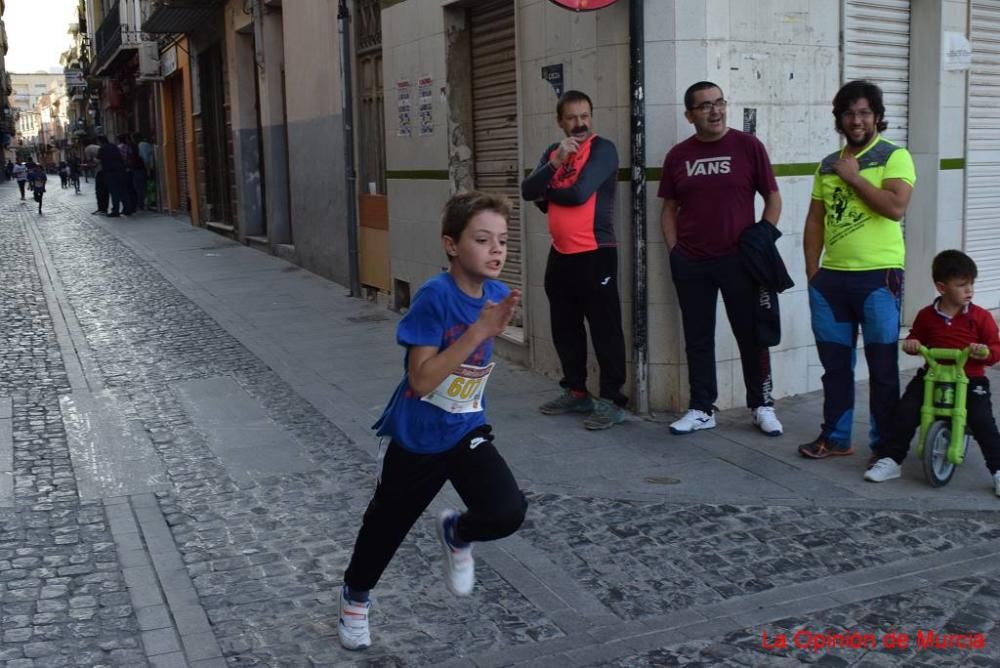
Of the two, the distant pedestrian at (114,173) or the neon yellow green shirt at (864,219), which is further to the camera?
the distant pedestrian at (114,173)

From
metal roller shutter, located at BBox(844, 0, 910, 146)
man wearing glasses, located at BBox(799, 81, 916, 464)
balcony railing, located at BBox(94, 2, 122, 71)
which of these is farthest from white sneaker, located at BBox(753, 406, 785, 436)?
balcony railing, located at BBox(94, 2, 122, 71)

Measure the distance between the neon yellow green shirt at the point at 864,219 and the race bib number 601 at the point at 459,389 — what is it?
2.92 meters

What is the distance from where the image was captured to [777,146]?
7.39 m

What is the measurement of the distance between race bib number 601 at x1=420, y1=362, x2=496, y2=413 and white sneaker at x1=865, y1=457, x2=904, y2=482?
285 cm

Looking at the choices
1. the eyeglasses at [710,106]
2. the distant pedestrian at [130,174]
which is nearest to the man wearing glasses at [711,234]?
the eyeglasses at [710,106]

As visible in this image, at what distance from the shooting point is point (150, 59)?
26969 mm

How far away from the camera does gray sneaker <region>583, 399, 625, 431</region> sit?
698 cm

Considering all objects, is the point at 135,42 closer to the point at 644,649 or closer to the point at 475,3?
the point at 475,3

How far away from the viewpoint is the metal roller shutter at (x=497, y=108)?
29.9ft

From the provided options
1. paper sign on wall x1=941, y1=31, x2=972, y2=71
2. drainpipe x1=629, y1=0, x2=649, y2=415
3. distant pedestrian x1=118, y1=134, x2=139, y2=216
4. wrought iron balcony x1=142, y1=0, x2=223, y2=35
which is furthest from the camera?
distant pedestrian x1=118, y1=134, x2=139, y2=216

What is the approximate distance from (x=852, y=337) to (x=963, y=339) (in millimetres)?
672

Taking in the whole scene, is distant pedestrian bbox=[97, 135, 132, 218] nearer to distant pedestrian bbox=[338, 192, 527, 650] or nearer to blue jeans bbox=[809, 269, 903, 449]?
blue jeans bbox=[809, 269, 903, 449]

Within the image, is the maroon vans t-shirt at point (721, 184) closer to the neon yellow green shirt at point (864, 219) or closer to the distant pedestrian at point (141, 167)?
the neon yellow green shirt at point (864, 219)

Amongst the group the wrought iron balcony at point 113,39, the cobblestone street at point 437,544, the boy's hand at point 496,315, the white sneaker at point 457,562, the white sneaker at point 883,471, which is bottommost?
the cobblestone street at point 437,544
